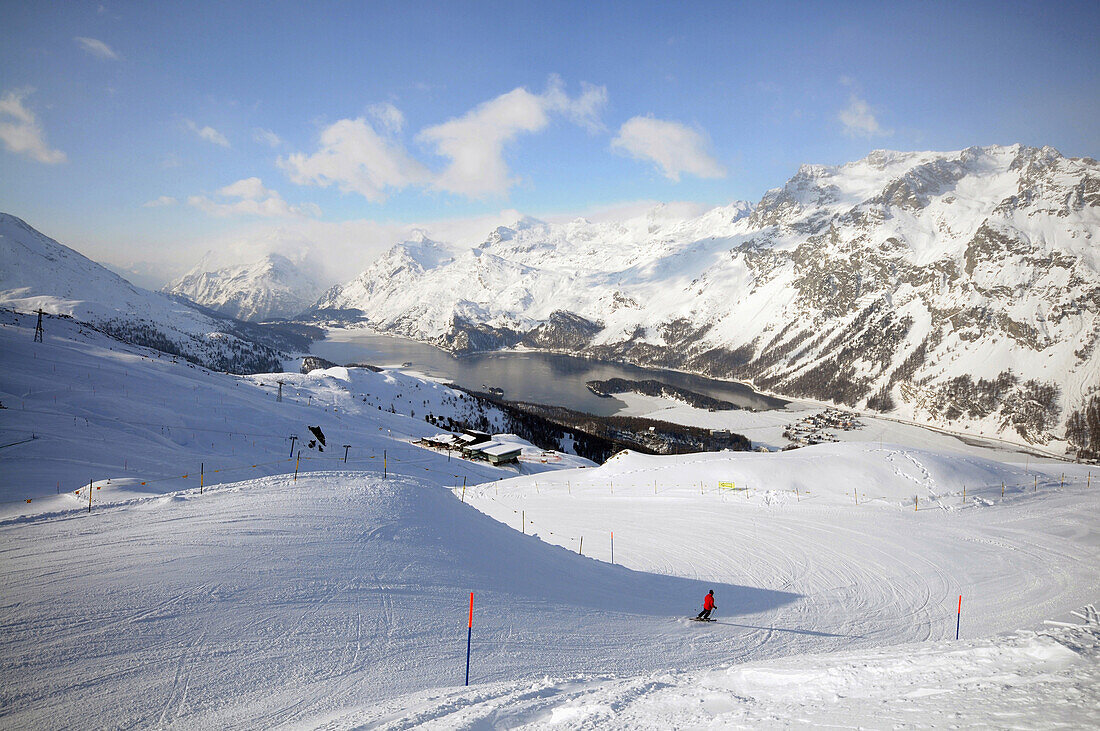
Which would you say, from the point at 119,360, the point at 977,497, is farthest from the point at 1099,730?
the point at 119,360

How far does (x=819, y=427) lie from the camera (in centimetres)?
10850

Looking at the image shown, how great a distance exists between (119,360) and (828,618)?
5713 cm

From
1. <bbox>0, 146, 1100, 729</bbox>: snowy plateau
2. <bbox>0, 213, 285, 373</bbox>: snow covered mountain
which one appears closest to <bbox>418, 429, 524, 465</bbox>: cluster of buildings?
<bbox>0, 146, 1100, 729</bbox>: snowy plateau

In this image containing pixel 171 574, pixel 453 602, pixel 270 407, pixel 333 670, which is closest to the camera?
pixel 333 670

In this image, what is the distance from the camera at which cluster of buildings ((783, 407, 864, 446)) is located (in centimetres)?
9719

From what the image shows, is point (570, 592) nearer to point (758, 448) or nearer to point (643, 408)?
point (758, 448)

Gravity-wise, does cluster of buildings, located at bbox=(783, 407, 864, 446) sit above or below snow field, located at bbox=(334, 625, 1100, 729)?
below

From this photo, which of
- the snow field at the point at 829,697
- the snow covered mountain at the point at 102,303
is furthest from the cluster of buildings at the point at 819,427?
the snow covered mountain at the point at 102,303

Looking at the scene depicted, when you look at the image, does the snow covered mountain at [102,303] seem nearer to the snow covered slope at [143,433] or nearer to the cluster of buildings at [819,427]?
the snow covered slope at [143,433]

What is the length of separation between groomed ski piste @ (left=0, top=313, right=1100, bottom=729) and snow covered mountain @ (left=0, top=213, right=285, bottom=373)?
472 feet

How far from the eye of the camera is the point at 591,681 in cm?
808

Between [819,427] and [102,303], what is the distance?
224047mm

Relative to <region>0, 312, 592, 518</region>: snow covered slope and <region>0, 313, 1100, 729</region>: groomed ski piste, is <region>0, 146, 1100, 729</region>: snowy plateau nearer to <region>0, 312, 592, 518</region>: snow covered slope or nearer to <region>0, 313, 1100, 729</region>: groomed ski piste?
<region>0, 313, 1100, 729</region>: groomed ski piste

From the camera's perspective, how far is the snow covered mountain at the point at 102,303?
454 ft
